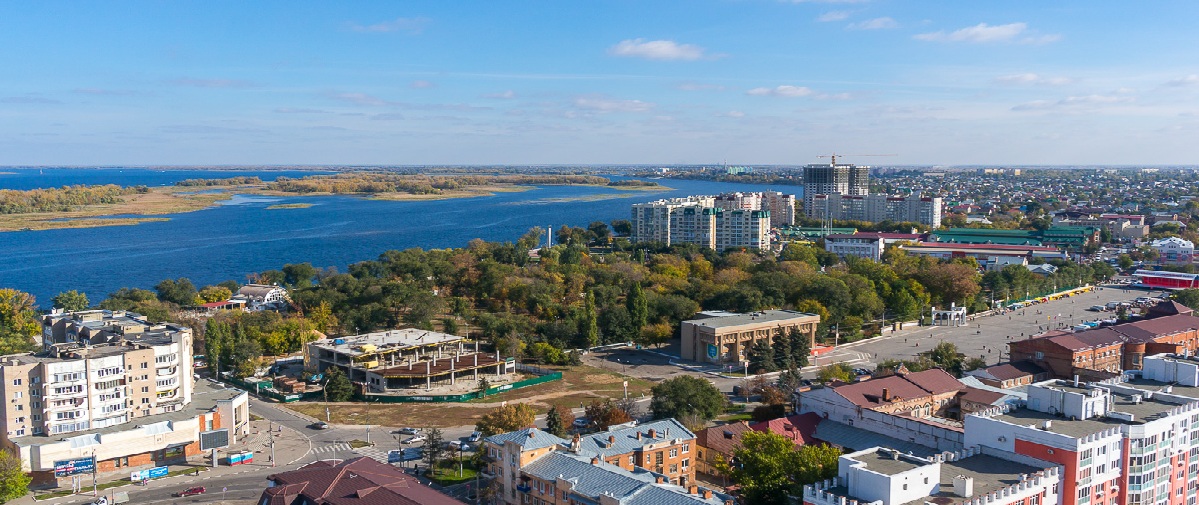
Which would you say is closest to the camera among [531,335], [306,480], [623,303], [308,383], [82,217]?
[306,480]

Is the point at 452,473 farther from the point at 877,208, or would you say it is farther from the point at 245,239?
the point at 877,208

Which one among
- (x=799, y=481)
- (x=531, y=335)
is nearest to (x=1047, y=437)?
(x=799, y=481)

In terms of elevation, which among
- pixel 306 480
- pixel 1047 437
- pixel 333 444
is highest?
pixel 1047 437

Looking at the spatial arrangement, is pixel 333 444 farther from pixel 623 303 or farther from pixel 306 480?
pixel 623 303

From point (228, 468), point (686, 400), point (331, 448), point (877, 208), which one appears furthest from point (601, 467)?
point (877, 208)

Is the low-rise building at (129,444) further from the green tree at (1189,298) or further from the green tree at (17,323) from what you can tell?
the green tree at (1189,298)

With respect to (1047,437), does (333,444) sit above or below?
below

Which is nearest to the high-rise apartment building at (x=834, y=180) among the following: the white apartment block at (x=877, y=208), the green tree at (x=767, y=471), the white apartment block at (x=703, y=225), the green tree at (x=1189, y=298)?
the white apartment block at (x=877, y=208)
